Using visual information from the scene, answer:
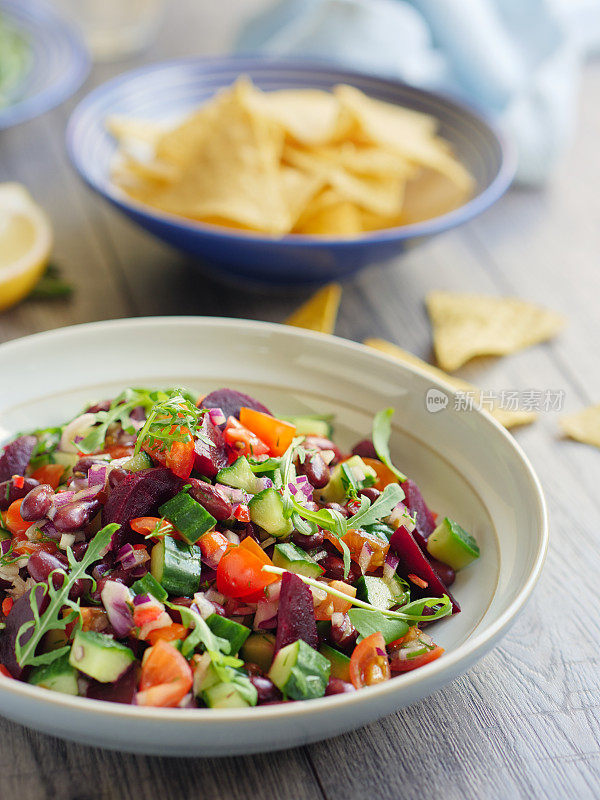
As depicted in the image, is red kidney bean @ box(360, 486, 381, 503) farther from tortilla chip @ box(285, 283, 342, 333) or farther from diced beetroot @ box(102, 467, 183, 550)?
tortilla chip @ box(285, 283, 342, 333)

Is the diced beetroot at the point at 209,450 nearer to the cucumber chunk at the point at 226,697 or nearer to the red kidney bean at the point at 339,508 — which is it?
the red kidney bean at the point at 339,508

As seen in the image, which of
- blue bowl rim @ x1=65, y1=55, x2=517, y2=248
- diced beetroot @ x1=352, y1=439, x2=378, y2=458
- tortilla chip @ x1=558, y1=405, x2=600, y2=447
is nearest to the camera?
diced beetroot @ x1=352, y1=439, x2=378, y2=458

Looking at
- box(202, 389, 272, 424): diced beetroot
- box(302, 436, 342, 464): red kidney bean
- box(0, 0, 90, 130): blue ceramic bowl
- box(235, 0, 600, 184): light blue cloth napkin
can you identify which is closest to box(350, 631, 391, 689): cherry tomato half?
box(302, 436, 342, 464): red kidney bean

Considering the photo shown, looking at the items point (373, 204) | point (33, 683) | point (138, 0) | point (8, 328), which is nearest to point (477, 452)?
point (33, 683)

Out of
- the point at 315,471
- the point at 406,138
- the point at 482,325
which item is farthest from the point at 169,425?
the point at 406,138

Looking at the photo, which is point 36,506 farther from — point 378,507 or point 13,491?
point 378,507

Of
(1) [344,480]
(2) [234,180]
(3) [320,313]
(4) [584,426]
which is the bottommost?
(4) [584,426]

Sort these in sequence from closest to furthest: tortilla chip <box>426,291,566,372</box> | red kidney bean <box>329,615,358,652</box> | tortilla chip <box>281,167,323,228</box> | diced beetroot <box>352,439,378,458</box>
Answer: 1. red kidney bean <box>329,615,358,652</box>
2. diced beetroot <box>352,439,378,458</box>
3. tortilla chip <box>426,291,566,372</box>
4. tortilla chip <box>281,167,323,228</box>
